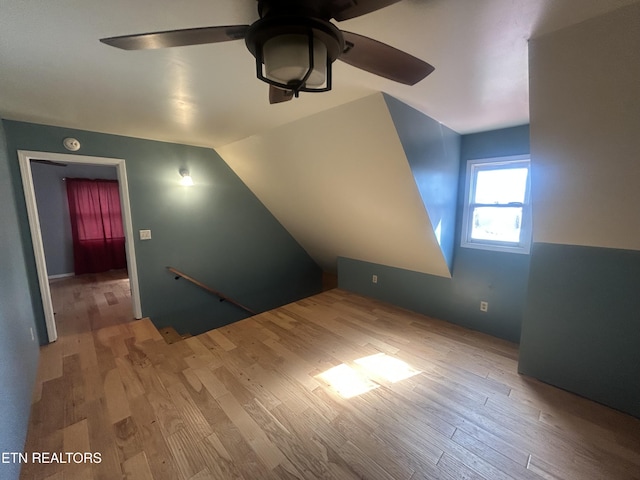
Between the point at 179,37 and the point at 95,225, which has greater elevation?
the point at 179,37

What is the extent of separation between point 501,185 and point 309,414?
291cm

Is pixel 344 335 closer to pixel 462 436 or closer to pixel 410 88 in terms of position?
pixel 462 436

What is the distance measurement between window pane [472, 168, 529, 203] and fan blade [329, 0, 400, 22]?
2634mm

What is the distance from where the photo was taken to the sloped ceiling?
2121 millimetres

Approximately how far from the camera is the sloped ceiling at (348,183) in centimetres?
212

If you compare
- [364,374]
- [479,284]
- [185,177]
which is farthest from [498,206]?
[185,177]

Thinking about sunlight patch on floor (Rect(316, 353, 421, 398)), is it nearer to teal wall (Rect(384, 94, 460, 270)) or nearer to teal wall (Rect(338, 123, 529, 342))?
teal wall (Rect(338, 123, 529, 342))

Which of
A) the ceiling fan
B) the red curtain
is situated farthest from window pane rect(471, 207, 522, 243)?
the red curtain

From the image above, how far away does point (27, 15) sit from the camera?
1007 mm

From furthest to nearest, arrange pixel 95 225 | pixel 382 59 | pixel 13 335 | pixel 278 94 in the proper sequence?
pixel 95 225 → pixel 13 335 → pixel 278 94 → pixel 382 59

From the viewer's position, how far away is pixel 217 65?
1.41 m

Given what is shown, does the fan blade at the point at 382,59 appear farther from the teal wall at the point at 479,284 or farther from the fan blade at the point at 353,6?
the teal wall at the point at 479,284

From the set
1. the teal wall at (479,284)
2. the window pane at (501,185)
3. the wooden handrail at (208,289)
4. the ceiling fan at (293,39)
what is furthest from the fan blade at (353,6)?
the wooden handrail at (208,289)

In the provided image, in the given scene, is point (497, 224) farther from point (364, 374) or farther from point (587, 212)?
point (364, 374)
